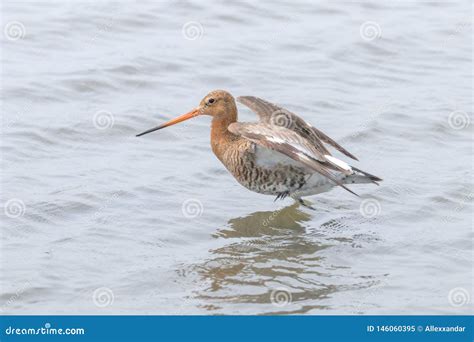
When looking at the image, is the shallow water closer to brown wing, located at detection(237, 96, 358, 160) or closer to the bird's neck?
the bird's neck

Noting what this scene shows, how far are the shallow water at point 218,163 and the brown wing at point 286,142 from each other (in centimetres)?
65

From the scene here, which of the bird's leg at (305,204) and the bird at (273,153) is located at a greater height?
the bird at (273,153)

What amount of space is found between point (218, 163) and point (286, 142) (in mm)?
1660

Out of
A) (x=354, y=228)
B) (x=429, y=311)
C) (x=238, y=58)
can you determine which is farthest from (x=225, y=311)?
(x=238, y=58)

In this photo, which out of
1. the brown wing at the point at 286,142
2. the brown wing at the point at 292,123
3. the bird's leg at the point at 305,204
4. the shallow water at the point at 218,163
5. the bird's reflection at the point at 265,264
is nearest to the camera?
the bird's reflection at the point at 265,264

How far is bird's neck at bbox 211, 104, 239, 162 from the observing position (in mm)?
9445

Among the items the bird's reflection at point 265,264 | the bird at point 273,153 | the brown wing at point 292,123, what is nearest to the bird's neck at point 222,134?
the bird at point 273,153

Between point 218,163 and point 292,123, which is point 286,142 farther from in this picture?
point 218,163

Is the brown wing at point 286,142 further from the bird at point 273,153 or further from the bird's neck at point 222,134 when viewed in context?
the bird's neck at point 222,134

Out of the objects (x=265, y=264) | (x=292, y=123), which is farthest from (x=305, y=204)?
(x=265, y=264)

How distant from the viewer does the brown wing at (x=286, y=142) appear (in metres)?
8.52

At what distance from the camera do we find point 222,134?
9.53m

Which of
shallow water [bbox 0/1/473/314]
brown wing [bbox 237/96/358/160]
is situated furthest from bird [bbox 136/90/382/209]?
shallow water [bbox 0/1/473/314]
